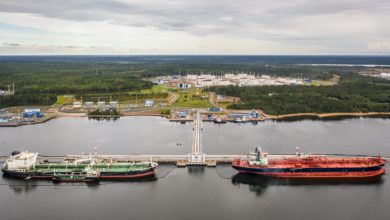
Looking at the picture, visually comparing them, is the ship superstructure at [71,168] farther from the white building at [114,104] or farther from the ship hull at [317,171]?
the white building at [114,104]

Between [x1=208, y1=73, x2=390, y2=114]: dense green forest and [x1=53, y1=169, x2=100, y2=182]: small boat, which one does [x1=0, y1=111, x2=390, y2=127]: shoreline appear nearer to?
[x1=208, y1=73, x2=390, y2=114]: dense green forest

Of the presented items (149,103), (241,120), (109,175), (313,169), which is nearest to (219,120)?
(241,120)

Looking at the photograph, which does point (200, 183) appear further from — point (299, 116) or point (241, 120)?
point (299, 116)

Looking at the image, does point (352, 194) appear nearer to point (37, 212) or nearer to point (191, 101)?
point (37, 212)

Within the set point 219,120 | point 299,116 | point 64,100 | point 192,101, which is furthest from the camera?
point 64,100

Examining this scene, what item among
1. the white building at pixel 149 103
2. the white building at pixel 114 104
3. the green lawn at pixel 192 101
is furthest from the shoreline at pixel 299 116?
the green lawn at pixel 192 101

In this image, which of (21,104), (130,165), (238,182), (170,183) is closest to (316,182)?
(238,182)
